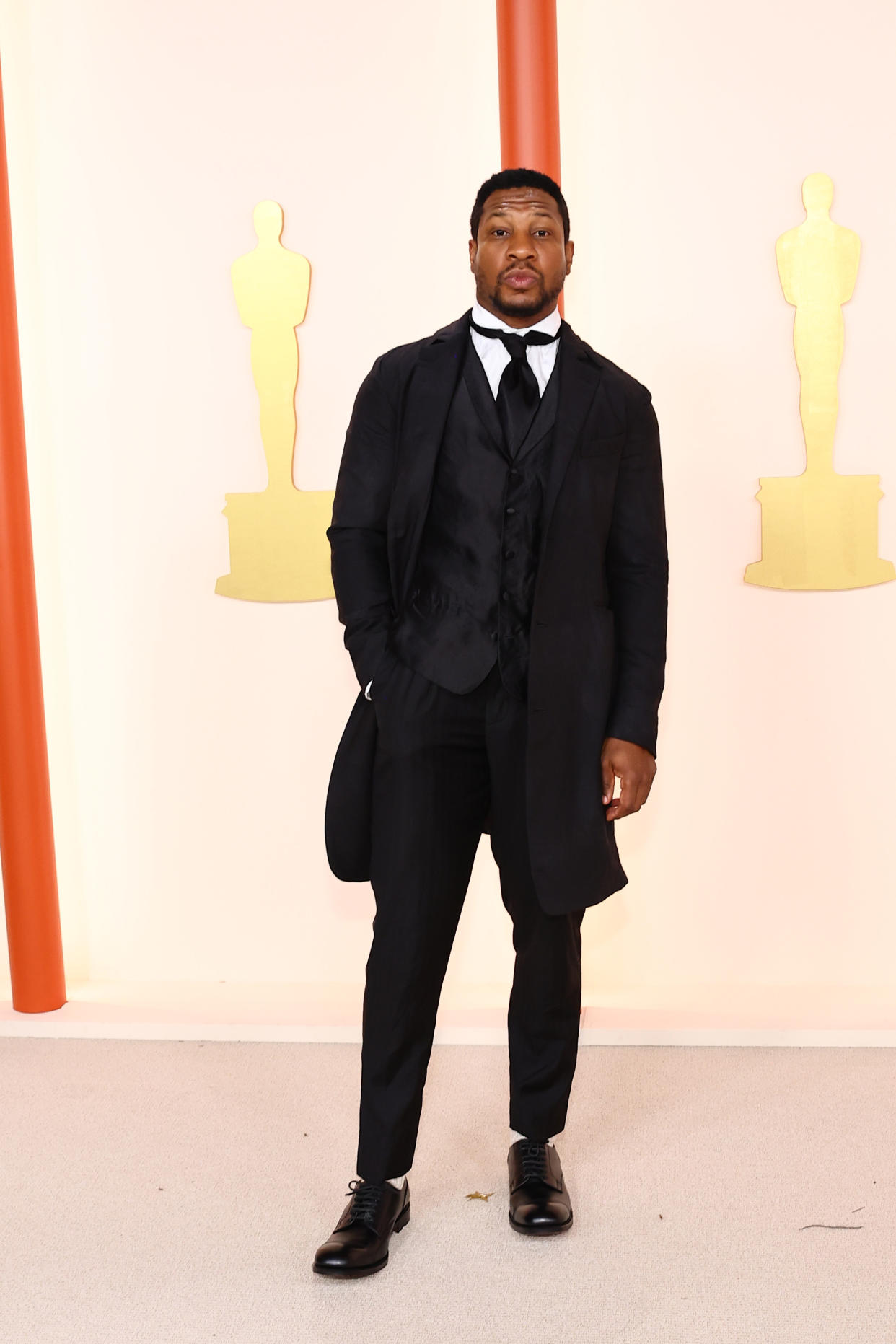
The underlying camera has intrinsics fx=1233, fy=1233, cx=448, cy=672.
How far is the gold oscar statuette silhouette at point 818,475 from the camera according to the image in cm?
272

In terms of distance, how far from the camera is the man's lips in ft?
6.12

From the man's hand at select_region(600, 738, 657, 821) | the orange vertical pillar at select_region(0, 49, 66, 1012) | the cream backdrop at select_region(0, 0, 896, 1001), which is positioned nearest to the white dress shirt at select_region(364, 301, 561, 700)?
the man's hand at select_region(600, 738, 657, 821)

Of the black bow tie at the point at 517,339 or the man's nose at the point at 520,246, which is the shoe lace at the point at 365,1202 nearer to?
the black bow tie at the point at 517,339

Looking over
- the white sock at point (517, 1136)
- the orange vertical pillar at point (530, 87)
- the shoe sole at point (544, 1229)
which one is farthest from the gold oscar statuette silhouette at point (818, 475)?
the shoe sole at point (544, 1229)

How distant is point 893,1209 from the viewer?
1.97 metres

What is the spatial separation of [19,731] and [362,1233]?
57.0 inches

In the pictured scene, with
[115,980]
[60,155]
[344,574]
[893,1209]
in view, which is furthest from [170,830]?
[893,1209]

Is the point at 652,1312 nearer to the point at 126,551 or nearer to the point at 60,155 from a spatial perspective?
the point at 126,551

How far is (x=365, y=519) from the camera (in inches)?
74.5

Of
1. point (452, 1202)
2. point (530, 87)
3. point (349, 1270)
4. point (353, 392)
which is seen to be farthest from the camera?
point (353, 392)

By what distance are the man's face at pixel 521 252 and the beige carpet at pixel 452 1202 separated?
1.44m

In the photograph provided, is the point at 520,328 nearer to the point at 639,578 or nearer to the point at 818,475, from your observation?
the point at 639,578

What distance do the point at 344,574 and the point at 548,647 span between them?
0.34m

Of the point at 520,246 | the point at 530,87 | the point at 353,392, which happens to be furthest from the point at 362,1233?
the point at 530,87
